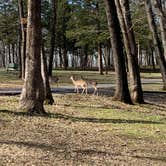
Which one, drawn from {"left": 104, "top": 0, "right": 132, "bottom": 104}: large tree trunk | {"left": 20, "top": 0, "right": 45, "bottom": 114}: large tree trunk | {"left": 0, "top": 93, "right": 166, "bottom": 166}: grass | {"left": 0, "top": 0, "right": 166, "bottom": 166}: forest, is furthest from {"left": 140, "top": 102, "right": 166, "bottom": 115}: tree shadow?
{"left": 20, "top": 0, "right": 45, "bottom": 114}: large tree trunk

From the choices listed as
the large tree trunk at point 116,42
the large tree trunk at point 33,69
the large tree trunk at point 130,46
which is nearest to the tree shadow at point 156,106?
the large tree trunk at point 130,46

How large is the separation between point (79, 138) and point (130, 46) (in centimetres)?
1390

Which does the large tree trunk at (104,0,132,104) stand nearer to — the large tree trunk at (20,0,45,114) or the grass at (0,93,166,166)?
the grass at (0,93,166,166)

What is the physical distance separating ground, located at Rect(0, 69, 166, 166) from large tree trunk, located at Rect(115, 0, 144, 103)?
6.58m

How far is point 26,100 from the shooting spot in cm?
1603

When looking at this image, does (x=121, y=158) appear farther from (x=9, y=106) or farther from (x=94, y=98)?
(x=94, y=98)

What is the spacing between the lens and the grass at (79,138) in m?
10.3

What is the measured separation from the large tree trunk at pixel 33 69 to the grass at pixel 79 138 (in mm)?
437

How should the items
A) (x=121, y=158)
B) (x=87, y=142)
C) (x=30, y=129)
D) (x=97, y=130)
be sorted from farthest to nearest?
(x=97, y=130), (x=30, y=129), (x=87, y=142), (x=121, y=158)

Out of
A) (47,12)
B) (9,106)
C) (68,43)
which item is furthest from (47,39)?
(9,106)

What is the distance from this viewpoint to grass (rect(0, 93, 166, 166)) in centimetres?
1032

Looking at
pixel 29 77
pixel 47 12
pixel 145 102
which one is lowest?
pixel 145 102

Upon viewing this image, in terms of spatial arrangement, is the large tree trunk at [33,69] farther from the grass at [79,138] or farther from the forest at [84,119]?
the grass at [79,138]

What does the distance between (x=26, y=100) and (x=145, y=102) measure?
1063 cm
